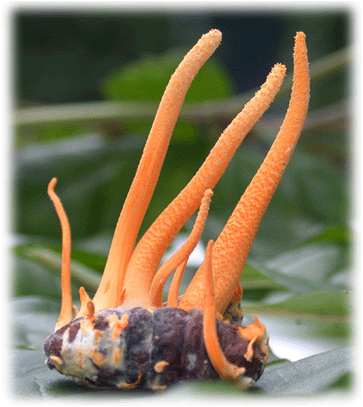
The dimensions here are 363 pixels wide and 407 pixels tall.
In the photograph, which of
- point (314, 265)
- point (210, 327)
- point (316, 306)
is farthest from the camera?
point (314, 265)

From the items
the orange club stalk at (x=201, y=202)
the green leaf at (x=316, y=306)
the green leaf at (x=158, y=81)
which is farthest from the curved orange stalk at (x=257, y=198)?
the green leaf at (x=158, y=81)

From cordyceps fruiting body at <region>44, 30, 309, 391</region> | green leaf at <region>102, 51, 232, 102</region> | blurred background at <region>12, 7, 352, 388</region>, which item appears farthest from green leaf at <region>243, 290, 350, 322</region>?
green leaf at <region>102, 51, 232, 102</region>

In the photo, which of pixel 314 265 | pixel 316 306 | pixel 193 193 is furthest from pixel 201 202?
pixel 314 265

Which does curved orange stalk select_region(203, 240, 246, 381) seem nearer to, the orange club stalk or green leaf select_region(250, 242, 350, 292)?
the orange club stalk

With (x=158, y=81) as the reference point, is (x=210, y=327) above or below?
below

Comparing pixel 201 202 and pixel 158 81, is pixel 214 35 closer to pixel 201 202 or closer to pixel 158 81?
pixel 201 202
